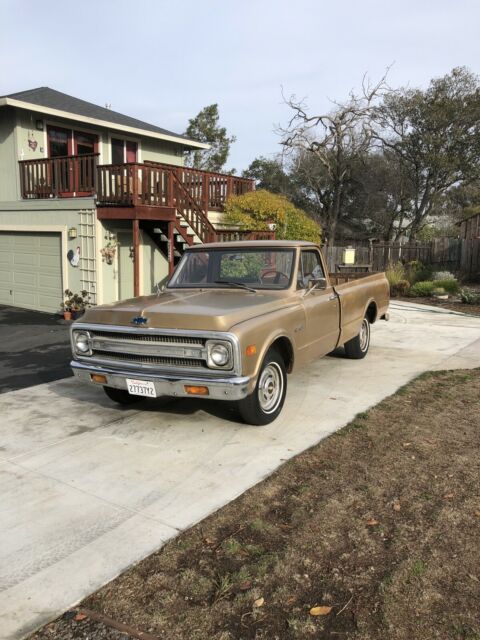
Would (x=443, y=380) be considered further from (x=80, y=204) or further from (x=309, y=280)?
(x=80, y=204)

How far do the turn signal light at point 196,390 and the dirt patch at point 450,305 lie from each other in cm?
1018

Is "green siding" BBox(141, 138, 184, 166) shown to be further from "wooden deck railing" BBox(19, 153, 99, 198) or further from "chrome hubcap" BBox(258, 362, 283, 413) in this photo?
"chrome hubcap" BBox(258, 362, 283, 413)

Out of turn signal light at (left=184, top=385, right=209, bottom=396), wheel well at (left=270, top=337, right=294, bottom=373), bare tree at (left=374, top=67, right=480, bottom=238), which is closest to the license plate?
turn signal light at (left=184, top=385, right=209, bottom=396)

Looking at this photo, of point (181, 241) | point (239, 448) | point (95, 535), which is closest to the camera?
point (95, 535)

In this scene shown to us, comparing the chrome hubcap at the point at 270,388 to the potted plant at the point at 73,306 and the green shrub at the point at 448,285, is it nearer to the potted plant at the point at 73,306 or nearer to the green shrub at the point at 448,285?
the potted plant at the point at 73,306

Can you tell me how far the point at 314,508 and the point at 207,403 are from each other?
2444mm

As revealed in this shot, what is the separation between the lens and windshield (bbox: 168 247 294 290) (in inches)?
228

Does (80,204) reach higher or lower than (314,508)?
higher

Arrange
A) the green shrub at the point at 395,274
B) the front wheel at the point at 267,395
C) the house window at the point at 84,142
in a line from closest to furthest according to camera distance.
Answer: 1. the front wheel at the point at 267,395
2. the house window at the point at 84,142
3. the green shrub at the point at 395,274

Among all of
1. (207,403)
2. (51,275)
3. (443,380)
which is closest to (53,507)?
(207,403)

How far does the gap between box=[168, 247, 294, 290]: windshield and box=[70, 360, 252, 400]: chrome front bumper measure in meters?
1.53

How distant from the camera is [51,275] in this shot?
13297 millimetres

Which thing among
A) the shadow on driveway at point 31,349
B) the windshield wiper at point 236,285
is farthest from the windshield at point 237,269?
the shadow on driveway at point 31,349

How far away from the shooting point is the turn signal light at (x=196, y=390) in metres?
4.45
